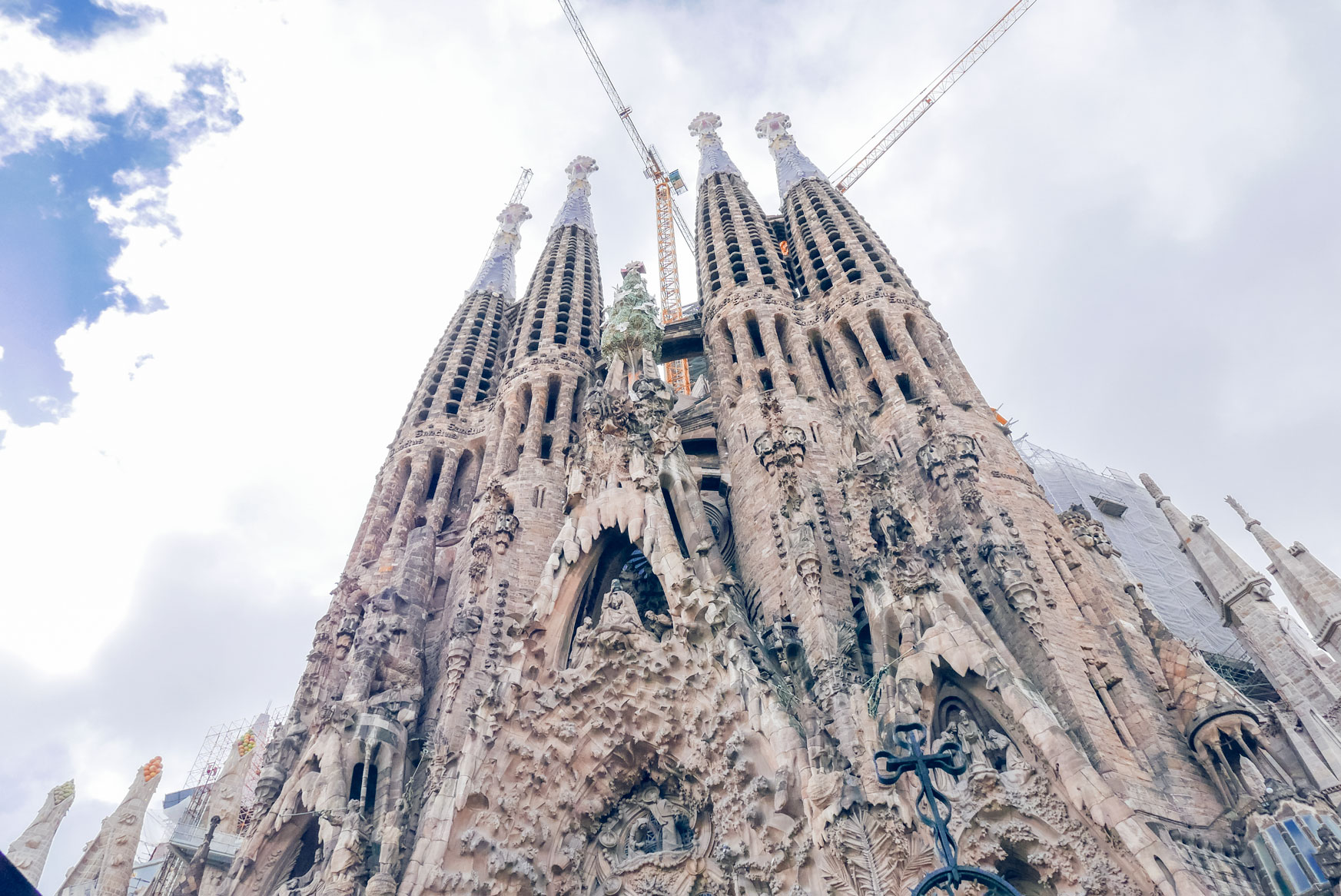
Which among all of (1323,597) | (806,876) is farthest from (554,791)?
(1323,597)

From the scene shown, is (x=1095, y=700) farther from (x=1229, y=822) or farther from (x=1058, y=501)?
(x=1058, y=501)

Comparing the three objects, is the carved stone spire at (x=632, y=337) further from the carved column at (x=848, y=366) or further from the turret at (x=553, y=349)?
the carved column at (x=848, y=366)

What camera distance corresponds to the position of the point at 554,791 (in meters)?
14.9

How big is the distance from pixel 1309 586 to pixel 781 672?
13791 millimetres

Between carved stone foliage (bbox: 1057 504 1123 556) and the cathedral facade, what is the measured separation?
67mm

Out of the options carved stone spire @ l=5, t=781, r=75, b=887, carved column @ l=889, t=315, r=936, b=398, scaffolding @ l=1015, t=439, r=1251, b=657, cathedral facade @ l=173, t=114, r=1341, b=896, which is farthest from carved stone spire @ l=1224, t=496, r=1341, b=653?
carved stone spire @ l=5, t=781, r=75, b=887

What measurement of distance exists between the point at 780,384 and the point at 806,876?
13047 millimetres

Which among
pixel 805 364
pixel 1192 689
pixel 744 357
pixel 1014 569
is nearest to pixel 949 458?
pixel 1014 569

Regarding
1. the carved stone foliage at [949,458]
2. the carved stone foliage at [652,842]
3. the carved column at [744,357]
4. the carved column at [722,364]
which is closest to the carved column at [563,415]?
the carved column at [722,364]

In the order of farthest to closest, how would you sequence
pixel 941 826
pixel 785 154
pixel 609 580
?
pixel 785 154 < pixel 609 580 < pixel 941 826

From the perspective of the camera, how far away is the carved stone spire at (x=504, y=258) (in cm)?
3609

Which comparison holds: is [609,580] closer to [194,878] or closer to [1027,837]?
[194,878]

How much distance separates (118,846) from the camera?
21969 mm

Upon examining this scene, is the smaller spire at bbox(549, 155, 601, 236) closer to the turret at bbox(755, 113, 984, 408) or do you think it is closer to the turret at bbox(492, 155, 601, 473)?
the turret at bbox(492, 155, 601, 473)
